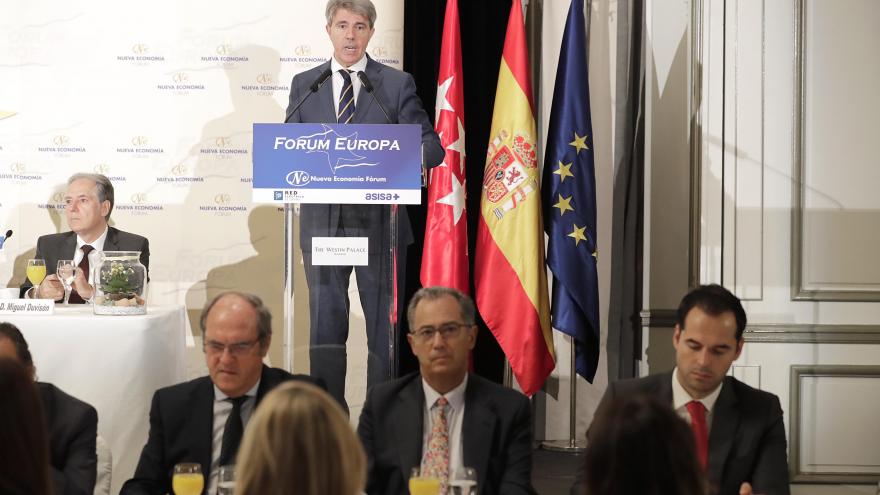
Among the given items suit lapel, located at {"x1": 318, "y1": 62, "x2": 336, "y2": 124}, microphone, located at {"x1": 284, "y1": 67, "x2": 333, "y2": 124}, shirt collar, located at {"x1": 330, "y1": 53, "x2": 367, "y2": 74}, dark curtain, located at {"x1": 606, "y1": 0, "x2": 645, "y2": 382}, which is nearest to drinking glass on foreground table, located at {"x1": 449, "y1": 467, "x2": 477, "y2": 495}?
microphone, located at {"x1": 284, "y1": 67, "x2": 333, "y2": 124}

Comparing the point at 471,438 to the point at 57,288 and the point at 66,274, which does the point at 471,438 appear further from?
the point at 57,288

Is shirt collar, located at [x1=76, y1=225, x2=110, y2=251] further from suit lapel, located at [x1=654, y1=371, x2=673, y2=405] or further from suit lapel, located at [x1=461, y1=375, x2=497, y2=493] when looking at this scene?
suit lapel, located at [x1=654, y1=371, x2=673, y2=405]

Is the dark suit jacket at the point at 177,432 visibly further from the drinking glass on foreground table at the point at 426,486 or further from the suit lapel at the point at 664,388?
the suit lapel at the point at 664,388

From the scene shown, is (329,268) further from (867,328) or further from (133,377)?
(867,328)

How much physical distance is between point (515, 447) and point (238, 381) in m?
0.93

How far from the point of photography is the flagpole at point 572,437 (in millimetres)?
6074

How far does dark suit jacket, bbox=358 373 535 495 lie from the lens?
3189 millimetres

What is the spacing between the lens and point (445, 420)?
10.9 feet

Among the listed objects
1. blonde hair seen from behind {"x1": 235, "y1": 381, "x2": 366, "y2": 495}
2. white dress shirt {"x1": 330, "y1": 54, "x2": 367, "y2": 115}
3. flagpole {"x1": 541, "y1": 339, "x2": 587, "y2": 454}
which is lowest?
flagpole {"x1": 541, "y1": 339, "x2": 587, "y2": 454}

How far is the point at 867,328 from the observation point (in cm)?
529

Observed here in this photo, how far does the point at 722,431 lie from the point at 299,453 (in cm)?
190

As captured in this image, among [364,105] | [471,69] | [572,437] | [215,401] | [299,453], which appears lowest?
[572,437]

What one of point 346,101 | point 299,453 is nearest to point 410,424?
point 299,453

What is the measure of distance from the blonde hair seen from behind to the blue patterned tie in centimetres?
324
